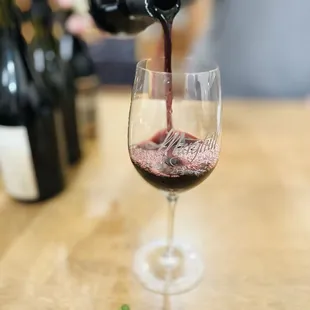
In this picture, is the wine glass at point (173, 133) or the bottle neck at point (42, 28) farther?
the bottle neck at point (42, 28)

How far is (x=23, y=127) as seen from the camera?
2.26ft

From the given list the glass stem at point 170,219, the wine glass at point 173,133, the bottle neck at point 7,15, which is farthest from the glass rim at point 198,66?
the bottle neck at point 7,15

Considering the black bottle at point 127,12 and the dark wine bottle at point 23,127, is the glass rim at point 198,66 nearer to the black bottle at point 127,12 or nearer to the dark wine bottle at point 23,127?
the black bottle at point 127,12

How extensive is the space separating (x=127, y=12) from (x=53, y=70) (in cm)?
29

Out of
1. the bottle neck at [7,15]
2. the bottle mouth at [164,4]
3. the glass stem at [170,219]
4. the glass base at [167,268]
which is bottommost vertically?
the glass base at [167,268]

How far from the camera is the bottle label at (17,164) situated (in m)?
0.69

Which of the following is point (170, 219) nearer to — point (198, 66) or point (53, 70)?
point (198, 66)

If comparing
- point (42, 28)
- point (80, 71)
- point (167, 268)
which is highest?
point (42, 28)

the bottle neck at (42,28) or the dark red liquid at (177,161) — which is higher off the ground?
the bottle neck at (42,28)

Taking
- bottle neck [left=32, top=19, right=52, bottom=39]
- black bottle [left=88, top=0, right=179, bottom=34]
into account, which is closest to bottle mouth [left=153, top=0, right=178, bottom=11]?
black bottle [left=88, top=0, right=179, bottom=34]

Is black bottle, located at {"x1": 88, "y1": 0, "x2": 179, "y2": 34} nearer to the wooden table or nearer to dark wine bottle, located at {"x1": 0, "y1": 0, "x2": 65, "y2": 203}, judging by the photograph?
dark wine bottle, located at {"x1": 0, "y1": 0, "x2": 65, "y2": 203}

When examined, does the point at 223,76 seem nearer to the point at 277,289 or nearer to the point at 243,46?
the point at 243,46

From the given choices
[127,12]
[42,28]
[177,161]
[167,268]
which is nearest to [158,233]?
[167,268]

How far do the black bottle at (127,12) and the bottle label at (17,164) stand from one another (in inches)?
8.0
